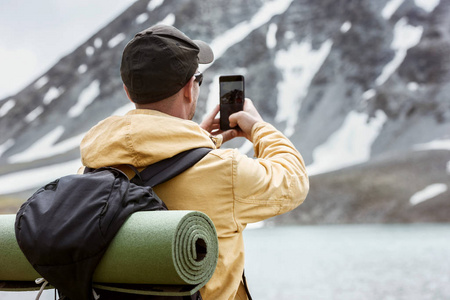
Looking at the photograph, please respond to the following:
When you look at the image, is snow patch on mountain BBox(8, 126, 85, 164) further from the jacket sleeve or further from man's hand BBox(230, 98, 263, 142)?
the jacket sleeve

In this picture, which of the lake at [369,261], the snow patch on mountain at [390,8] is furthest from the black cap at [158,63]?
the snow patch on mountain at [390,8]

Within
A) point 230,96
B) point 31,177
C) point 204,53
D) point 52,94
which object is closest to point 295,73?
point 52,94

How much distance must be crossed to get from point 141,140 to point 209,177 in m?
0.14

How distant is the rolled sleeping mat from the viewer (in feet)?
2.80

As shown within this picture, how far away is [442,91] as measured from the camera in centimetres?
2509

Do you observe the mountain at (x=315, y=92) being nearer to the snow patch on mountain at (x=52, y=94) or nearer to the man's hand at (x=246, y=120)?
the snow patch on mountain at (x=52, y=94)

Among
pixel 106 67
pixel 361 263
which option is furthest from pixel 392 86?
pixel 361 263

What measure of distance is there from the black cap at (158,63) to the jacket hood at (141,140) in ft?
0.19

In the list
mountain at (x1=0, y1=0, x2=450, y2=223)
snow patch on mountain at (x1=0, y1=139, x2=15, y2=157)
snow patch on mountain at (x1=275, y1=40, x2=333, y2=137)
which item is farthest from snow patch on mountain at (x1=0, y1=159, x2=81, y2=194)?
snow patch on mountain at (x1=275, y1=40, x2=333, y2=137)

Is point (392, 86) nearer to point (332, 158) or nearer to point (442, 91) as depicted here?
point (442, 91)

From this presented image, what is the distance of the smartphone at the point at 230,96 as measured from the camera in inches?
51.1

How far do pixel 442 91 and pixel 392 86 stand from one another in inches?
89.1

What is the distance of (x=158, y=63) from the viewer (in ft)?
3.35

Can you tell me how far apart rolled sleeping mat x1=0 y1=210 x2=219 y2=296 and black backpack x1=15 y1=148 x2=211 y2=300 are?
0.02 meters
